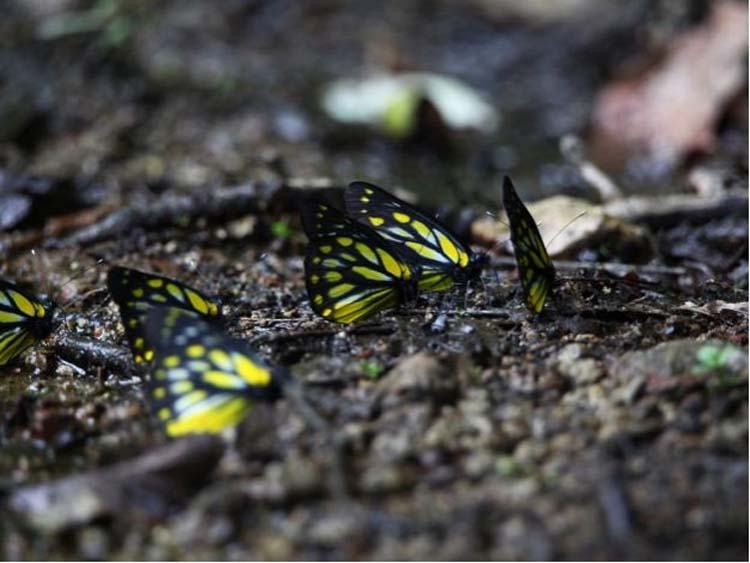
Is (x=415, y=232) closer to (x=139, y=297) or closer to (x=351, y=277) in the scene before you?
(x=351, y=277)

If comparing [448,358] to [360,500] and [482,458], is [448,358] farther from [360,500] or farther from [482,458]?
[360,500]

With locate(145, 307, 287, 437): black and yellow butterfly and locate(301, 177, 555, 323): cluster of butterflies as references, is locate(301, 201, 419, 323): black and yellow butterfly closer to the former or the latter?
locate(301, 177, 555, 323): cluster of butterflies

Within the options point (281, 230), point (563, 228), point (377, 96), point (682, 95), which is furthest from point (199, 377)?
point (682, 95)

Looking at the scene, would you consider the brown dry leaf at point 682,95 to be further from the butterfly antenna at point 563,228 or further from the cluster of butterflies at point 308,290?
the cluster of butterflies at point 308,290

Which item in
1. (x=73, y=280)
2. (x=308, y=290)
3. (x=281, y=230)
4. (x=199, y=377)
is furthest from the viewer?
(x=281, y=230)

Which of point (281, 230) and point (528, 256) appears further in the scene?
point (281, 230)

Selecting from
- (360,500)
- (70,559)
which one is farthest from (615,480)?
(70,559)

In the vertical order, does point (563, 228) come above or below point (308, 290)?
below
